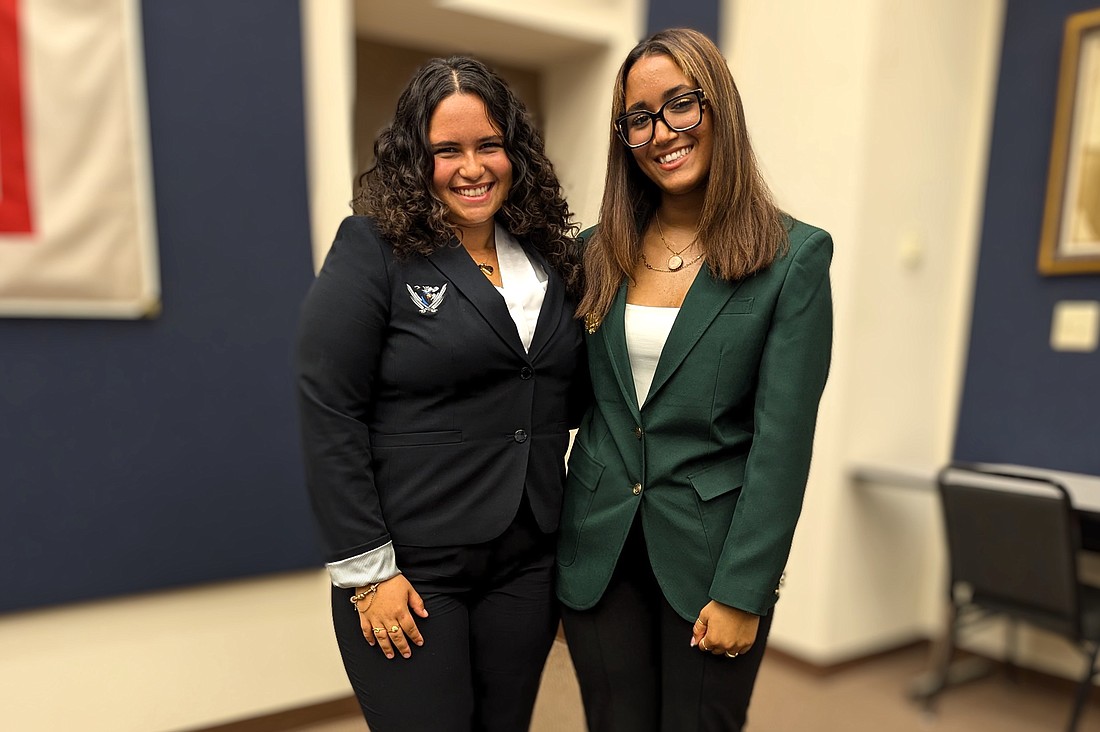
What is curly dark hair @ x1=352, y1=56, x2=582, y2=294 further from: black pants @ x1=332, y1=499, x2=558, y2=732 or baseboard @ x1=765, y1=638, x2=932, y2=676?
baseboard @ x1=765, y1=638, x2=932, y2=676

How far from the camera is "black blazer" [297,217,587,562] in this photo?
101 cm

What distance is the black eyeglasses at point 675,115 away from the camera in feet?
3.44

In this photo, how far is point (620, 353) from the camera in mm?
1121

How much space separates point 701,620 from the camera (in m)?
1.08

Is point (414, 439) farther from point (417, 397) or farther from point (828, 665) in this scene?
point (828, 665)

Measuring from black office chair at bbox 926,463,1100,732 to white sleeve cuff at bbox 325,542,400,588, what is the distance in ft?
6.09

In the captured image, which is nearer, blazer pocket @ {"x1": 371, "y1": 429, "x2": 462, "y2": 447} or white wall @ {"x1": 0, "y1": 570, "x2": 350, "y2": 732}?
blazer pocket @ {"x1": 371, "y1": 429, "x2": 462, "y2": 447}

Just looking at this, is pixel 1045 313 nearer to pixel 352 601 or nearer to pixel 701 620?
pixel 701 620

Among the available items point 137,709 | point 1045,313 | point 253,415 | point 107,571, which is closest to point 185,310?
point 253,415

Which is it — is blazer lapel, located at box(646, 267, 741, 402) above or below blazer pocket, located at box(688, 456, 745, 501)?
above

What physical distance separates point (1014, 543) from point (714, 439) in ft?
5.02

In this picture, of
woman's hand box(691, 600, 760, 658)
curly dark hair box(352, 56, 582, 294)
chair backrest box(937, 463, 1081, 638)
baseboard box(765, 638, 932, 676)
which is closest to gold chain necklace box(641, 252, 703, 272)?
curly dark hair box(352, 56, 582, 294)

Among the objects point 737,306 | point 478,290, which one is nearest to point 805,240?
point 737,306

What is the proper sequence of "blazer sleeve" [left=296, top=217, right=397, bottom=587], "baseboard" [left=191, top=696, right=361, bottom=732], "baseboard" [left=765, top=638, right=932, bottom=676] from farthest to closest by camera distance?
"baseboard" [left=765, top=638, right=932, bottom=676], "baseboard" [left=191, top=696, right=361, bottom=732], "blazer sleeve" [left=296, top=217, right=397, bottom=587]
